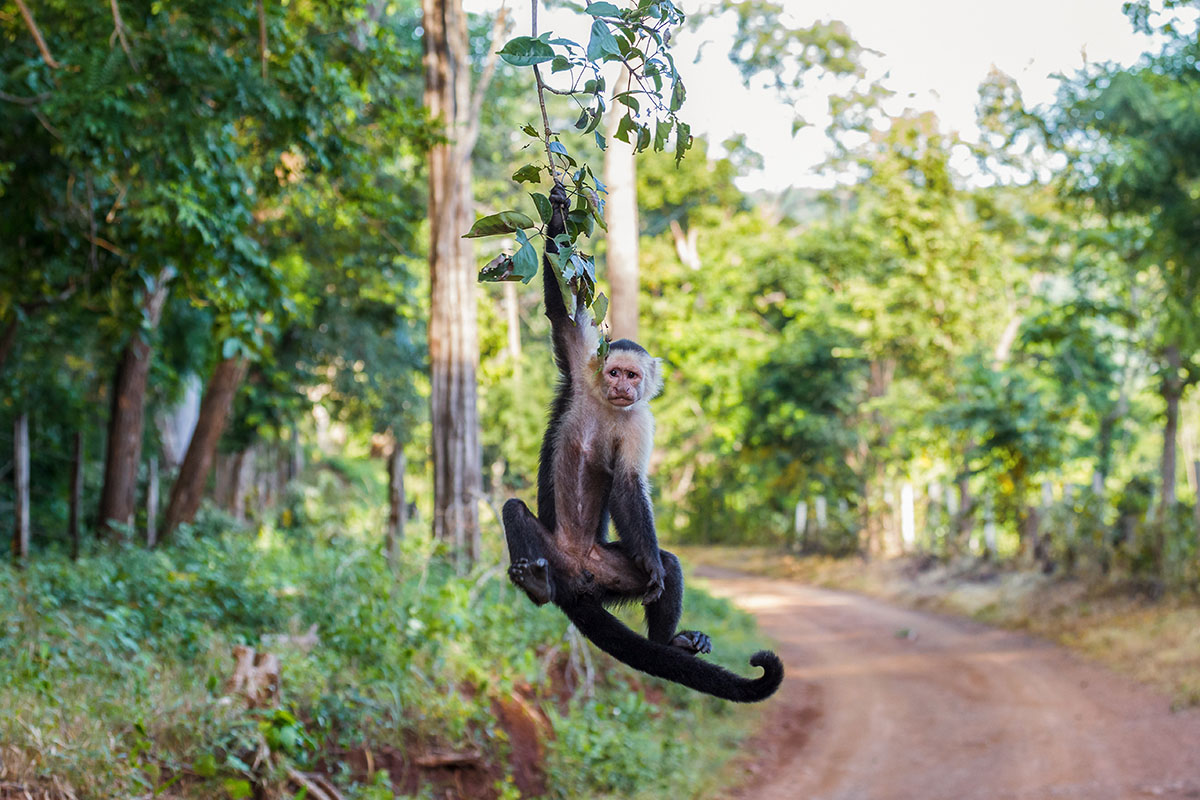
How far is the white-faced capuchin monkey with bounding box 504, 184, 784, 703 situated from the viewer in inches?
125

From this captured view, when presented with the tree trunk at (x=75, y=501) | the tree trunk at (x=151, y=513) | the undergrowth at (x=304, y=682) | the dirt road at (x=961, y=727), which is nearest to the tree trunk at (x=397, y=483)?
the tree trunk at (x=151, y=513)

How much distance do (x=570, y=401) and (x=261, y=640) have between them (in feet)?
14.0

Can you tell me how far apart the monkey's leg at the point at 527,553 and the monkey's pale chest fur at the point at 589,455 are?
5.0 inches

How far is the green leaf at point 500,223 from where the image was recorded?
2.63m

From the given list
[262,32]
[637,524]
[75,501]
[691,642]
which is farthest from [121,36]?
[75,501]

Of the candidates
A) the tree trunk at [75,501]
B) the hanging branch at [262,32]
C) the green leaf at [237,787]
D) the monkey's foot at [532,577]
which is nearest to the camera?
the monkey's foot at [532,577]

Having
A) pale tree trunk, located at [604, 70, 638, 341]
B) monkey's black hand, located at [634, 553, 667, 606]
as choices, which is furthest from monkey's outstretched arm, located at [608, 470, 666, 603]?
pale tree trunk, located at [604, 70, 638, 341]

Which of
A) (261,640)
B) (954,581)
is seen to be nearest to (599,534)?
(261,640)

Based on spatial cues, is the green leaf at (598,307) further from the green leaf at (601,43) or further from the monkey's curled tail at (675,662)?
the monkey's curled tail at (675,662)

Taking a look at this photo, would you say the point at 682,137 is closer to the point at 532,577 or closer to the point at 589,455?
the point at 589,455

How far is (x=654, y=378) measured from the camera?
3418 mm

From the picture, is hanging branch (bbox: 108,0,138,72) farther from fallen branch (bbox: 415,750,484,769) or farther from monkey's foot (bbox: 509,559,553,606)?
monkey's foot (bbox: 509,559,553,606)

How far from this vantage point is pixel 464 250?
1023 centimetres

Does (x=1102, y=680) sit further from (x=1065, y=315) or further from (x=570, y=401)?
(x=570, y=401)
